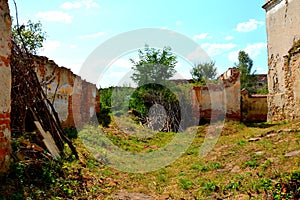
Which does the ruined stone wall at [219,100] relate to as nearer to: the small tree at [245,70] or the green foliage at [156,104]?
the green foliage at [156,104]

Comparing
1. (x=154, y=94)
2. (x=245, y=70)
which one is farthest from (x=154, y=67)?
(x=245, y=70)

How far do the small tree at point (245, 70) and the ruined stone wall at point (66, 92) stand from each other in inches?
957

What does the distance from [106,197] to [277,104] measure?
9.53 m

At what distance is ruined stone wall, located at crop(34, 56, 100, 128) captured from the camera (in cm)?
754

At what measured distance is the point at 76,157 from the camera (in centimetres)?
609

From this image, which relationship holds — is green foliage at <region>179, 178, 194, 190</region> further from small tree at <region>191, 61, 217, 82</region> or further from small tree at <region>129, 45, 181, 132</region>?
small tree at <region>191, 61, 217, 82</region>

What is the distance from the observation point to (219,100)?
517 inches

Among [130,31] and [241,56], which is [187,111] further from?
[241,56]

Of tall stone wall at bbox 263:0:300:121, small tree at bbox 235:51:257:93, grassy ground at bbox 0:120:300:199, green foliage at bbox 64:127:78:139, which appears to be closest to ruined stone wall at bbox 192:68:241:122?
tall stone wall at bbox 263:0:300:121

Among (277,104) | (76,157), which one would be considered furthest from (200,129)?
(76,157)

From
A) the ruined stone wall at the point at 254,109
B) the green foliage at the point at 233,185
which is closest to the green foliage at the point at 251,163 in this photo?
the green foliage at the point at 233,185

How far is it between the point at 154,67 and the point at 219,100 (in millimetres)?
4857

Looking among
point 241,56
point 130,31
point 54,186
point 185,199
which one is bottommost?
point 185,199

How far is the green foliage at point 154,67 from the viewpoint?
16097mm
